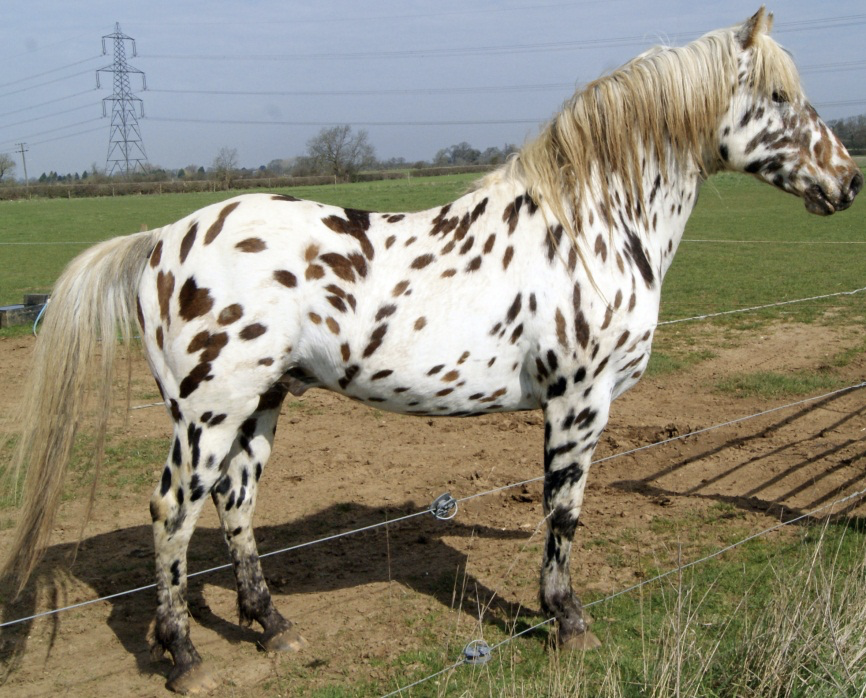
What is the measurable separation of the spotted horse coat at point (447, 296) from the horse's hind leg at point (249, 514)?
0.01 m

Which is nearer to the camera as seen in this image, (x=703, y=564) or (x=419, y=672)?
(x=419, y=672)

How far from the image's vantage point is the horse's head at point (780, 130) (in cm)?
338

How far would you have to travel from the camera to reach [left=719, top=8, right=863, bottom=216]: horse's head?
3.38m

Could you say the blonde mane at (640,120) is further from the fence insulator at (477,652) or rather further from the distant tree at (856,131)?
the distant tree at (856,131)

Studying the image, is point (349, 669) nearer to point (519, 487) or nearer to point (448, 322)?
point (448, 322)

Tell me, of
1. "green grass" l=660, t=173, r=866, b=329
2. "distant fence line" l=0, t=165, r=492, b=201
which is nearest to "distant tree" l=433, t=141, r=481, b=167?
"distant fence line" l=0, t=165, r=492, b=201

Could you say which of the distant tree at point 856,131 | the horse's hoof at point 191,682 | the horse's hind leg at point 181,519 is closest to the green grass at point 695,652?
the horse's hoof at point 191,682

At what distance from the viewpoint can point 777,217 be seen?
995 inches

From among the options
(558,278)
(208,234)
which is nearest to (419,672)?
(558,278)

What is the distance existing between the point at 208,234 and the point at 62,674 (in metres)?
1.90

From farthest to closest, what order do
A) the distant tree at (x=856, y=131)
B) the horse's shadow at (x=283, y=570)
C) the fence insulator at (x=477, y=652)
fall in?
the distant tree at (x=856, y=131) < the horse's shadow at (x=283, y=570) < the fence insulator at (x=477, y=652)

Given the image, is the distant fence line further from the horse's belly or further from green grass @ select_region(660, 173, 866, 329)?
the horse's belly

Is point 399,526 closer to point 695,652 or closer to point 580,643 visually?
point 580,643

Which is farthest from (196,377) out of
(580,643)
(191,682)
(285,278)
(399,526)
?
(399,526)
